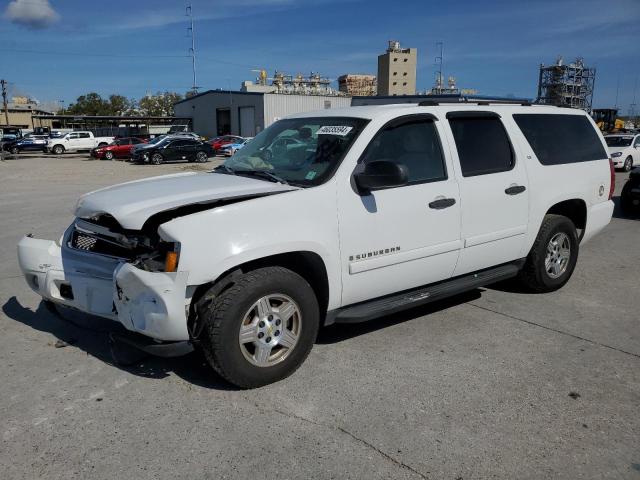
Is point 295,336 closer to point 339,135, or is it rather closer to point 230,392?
point 230,392

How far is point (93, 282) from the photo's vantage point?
357 cm

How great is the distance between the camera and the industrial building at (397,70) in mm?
100850

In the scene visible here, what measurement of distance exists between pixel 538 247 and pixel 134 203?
3775mm

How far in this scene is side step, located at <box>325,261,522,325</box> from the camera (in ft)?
12.3

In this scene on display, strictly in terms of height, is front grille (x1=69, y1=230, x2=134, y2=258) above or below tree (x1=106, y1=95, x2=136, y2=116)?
below

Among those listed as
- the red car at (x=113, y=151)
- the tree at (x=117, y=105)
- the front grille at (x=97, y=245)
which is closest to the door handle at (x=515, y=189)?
the front grille at (x=97, y=245)

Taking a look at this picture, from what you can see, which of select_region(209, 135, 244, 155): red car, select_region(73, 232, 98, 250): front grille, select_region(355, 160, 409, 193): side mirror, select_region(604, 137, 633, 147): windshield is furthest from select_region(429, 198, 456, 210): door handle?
select_region(209, 135, 244, 155): red car

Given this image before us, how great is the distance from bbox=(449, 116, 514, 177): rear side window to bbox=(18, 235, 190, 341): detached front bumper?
2.57 metres

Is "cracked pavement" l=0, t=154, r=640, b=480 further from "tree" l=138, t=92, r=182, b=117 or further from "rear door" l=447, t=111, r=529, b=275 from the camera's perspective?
"tree" l=138, t=92, r=182, b=117

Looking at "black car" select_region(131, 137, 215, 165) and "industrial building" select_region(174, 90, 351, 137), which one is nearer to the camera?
"black car" select_region(131, 137, 215, 165)

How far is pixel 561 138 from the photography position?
530 cm

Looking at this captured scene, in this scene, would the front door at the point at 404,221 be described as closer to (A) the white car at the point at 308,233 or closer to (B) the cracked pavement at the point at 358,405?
(A) the white car at the point at 308,233

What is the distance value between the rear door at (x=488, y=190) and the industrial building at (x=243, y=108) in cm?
3950

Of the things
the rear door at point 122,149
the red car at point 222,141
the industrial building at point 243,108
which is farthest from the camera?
the industrial building at point 243,108
